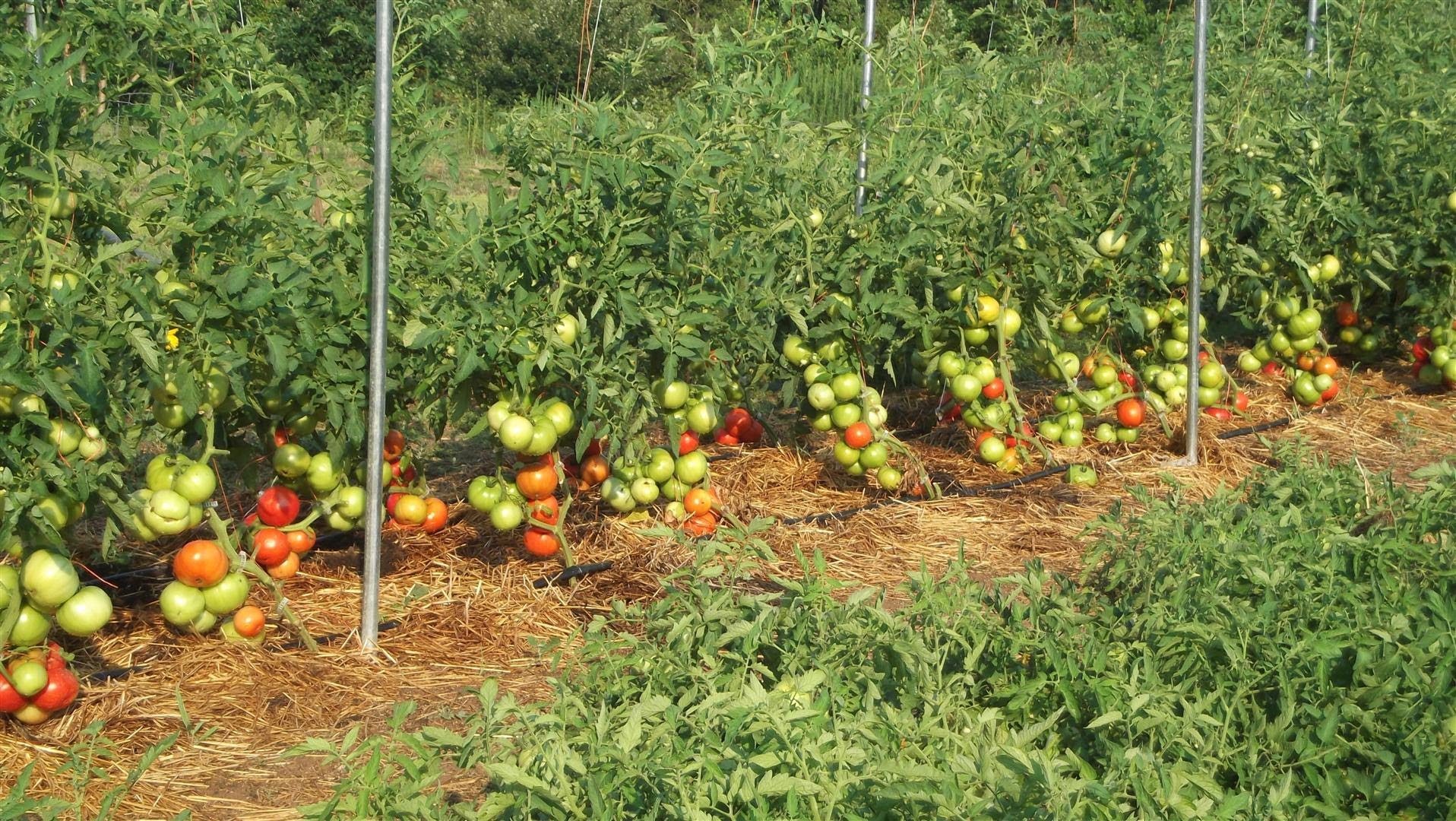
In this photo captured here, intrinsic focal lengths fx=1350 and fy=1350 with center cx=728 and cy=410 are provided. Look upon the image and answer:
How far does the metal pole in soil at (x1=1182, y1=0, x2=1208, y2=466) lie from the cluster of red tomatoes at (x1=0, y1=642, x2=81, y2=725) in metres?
3.50

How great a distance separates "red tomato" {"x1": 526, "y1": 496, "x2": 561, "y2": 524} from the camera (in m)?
3.44

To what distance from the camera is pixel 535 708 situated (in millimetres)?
2141

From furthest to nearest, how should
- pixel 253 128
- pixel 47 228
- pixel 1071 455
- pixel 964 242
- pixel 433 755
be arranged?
pixel 1071 455
pixel 964 242
pixel 253 128
pixel 47 228
pixel 433 755

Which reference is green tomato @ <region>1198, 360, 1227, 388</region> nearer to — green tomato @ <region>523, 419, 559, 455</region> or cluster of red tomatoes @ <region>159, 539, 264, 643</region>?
green tomato @ <region>523, 419, 559, 455</region>

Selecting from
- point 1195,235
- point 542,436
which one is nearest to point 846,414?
point 542,436

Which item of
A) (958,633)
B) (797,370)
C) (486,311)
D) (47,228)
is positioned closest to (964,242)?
(797,370)

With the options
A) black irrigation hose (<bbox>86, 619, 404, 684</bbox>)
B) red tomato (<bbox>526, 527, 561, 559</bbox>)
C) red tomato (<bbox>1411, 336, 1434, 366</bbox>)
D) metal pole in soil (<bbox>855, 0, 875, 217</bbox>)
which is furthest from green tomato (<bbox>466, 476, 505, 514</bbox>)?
red tomato (<bbox>1411, 336, 1434, 366</bbox>)

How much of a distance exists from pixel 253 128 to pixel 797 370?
1737 millimetres

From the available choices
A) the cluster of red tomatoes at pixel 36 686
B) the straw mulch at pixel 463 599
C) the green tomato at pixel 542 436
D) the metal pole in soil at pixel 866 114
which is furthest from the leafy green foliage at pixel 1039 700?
the metal pole in soil at pixel 866 114

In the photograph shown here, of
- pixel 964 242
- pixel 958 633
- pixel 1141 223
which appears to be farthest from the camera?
pixel 1141 223

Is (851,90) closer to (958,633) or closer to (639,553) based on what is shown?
(639,553)

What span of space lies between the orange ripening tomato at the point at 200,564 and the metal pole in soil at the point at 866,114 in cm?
190

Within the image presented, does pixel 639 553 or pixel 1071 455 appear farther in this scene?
pixel 1071 455

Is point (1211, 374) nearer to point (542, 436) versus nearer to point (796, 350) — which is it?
point (796, 350)
